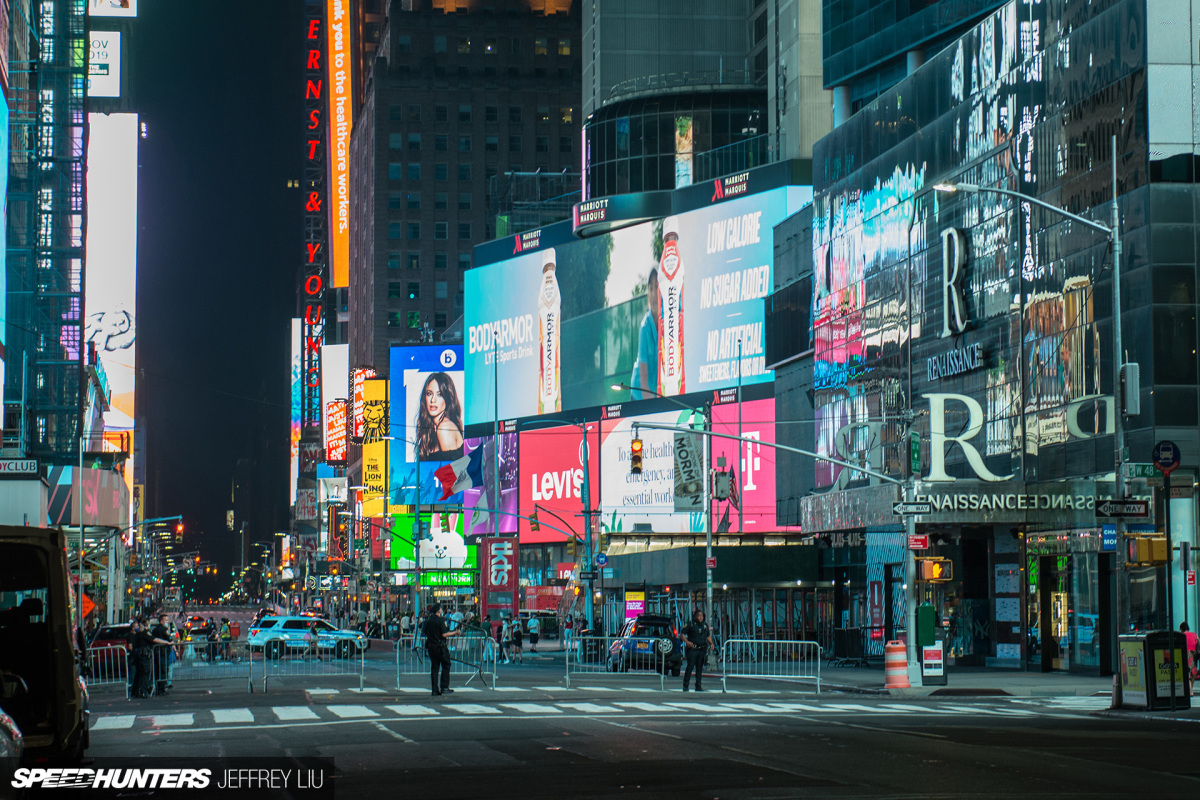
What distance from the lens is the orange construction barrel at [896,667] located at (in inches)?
1329

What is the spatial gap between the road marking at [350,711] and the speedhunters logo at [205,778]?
7.32 meters

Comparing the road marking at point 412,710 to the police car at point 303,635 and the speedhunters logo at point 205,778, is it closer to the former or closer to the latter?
the speedhunters logo at point 205,778

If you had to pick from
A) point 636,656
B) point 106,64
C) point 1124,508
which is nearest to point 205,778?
point 1124,508

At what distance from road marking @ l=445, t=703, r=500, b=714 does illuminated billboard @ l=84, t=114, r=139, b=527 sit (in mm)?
145567

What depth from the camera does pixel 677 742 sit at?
18938 mm

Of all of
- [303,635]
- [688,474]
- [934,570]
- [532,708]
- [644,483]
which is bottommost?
[303,635]

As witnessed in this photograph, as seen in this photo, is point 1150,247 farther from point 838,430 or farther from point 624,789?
point 624,789

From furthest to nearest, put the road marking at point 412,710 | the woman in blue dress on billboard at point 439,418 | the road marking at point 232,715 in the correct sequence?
the woman in blue dress on billboard at point 439,418 < the road marking at point 412,710 < the road marking at point 232,715

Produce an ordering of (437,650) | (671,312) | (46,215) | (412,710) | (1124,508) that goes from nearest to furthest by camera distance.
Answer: (412,710) < (1124,508) < (437,650) < (46,215) < (671,312)

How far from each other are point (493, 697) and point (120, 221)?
15168 centimetres

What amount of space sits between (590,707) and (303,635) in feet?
100

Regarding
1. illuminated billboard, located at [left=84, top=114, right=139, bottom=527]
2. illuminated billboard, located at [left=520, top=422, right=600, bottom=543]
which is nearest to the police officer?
illuminated billboard, located at [left=520, top=422, right=600, bottom=543]

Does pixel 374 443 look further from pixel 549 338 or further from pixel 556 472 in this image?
pixel 556 472

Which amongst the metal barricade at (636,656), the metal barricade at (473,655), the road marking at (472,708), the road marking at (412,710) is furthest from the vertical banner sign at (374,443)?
the road marking at (412,710)
